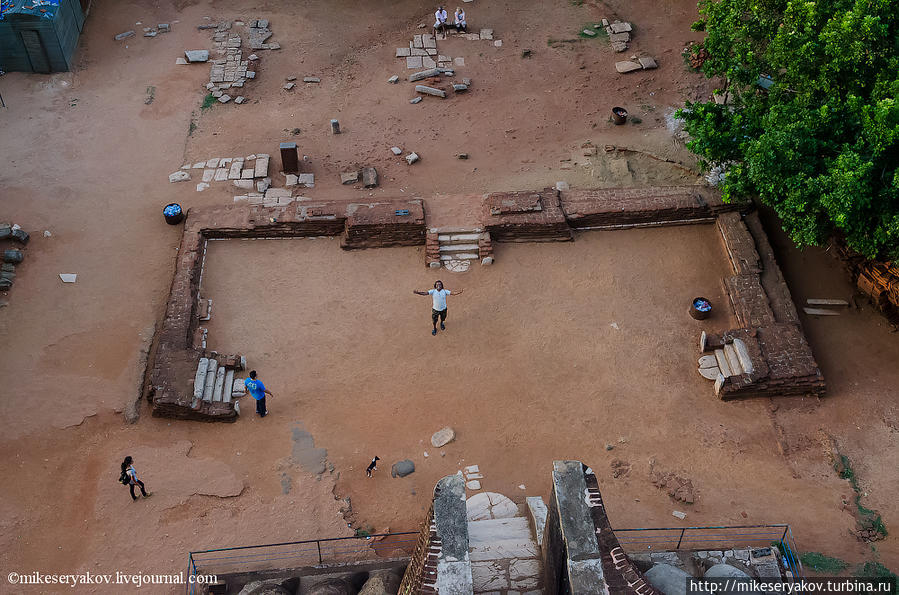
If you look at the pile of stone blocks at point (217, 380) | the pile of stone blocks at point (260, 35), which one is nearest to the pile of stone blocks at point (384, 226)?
the pile of stone blocks at point (217, 380)

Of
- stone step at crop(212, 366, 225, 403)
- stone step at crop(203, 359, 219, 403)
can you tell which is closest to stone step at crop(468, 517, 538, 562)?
stone step at crop(212, 366, 225, 403)

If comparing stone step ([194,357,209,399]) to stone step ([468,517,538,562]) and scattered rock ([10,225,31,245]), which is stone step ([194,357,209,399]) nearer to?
stone step ([468,517,538,562])

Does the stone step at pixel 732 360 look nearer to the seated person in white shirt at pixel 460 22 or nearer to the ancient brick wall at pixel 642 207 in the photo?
the ancient brick wall at pixel 642 207

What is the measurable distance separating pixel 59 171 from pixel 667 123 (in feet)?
50.8

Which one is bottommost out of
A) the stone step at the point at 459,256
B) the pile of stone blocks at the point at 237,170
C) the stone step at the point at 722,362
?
the stone step at the point at 722,362

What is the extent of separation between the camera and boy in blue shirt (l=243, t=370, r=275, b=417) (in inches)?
554

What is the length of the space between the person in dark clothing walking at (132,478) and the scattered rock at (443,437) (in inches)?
193

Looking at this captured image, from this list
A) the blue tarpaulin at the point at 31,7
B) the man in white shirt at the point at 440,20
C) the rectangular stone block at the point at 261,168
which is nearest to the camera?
the rectangular stone block at the point at 261,168

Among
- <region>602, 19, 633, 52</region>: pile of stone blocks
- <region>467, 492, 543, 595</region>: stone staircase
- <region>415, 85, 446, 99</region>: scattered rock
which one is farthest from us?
<region>602, 19, 633, 52</region>: pile of stone blocks

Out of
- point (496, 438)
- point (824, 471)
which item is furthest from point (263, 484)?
point (824, 471)

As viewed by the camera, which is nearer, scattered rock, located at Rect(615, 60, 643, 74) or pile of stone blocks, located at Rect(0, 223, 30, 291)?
pile of stone blocks, located at Rect(0, 223, 30, 291)

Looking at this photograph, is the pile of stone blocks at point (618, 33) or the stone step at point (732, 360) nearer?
the stone step at point (732, 360)

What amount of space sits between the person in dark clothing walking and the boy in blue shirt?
2279 mm

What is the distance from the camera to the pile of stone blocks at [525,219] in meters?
17.7
